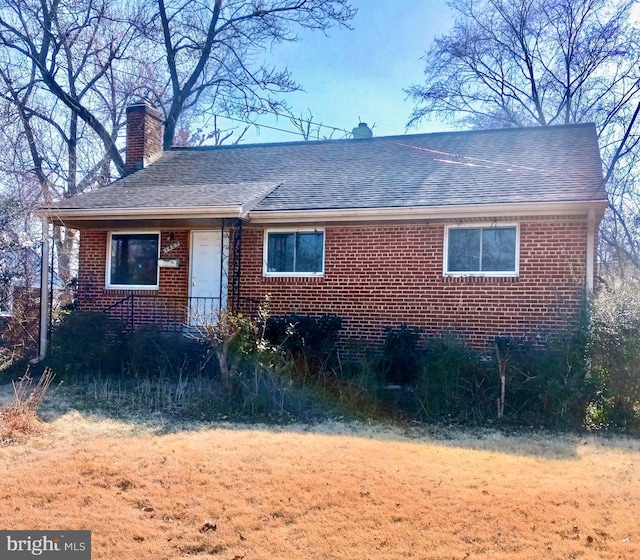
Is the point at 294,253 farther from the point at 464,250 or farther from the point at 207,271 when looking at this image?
the point at 464,250

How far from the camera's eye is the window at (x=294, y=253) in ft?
36.1

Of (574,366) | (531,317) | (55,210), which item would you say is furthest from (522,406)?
(55,210)

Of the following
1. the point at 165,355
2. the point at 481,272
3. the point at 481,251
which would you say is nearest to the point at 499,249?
the point at 481,251

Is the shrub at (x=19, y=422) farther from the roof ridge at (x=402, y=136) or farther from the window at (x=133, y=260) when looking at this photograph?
the roof ridge at (x=402, y=136)

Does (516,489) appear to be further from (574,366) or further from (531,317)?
(531,317)

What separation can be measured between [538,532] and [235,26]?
21.9 meters

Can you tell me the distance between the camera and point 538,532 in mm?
4066

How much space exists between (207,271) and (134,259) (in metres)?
1.72

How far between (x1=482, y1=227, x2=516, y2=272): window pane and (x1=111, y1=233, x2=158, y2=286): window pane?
6.61 metres

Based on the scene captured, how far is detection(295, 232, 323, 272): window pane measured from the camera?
36.1 feet

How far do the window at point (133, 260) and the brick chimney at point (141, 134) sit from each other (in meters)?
3.17

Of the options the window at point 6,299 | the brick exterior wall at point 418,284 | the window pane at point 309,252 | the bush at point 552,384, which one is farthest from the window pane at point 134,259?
the bush at point 552,384

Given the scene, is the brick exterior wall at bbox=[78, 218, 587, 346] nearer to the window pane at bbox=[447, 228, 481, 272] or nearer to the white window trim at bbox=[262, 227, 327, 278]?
the white window trim at bbox=[262, 227, 327, 278]

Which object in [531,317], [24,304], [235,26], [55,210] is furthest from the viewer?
[235,26]
